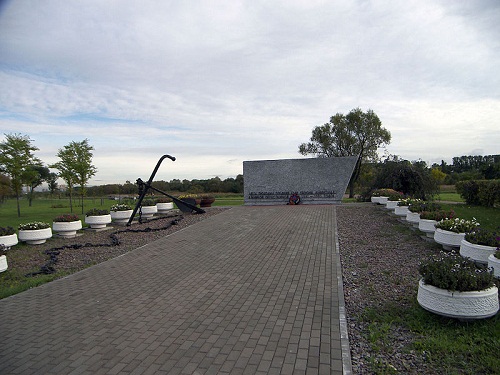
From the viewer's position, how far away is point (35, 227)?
10242 millimetres

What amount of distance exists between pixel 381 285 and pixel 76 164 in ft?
68.2

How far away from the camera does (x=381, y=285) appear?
5.63m

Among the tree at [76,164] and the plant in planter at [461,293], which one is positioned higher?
the tree at [76,164]

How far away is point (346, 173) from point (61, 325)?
58.1ft

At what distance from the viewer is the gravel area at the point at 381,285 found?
343 centimetres

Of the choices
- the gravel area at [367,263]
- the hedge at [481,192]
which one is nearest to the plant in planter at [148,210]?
the gravel area at [367,263]

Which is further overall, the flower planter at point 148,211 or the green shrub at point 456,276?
the flower planter at point 148,211

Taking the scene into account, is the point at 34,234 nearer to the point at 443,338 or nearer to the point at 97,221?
the point at 97,221

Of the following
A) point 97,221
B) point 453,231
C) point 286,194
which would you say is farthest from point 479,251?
point 286,194

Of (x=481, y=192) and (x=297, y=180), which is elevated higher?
(x=297, y=180)

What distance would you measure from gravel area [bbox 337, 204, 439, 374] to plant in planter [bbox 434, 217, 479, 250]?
483mm

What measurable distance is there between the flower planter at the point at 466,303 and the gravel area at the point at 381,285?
50 cm

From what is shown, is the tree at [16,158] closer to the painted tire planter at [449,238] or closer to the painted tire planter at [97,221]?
the painted tire planter at [97,221]

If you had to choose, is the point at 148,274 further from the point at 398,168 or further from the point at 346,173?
the point at 398,168
